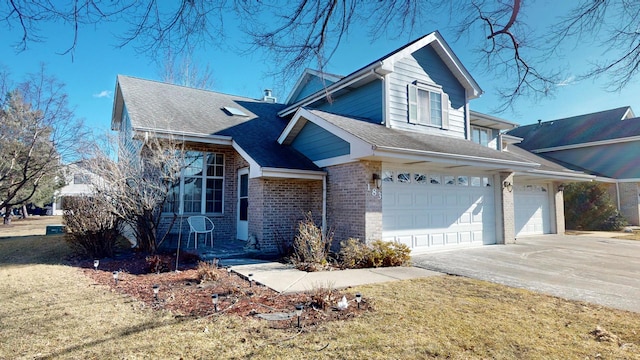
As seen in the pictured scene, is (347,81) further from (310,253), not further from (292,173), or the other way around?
(310,253)

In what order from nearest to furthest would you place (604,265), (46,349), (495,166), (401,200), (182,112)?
(46,349), (604,265), (401,200), (495,166), (182,112)

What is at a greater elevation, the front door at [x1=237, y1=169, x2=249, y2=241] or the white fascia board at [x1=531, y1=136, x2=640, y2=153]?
the white fascia board at [x1=531, y1=136, x2=640, y2=153]

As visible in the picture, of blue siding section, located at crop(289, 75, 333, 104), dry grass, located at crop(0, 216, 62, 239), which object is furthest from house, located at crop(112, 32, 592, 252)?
dry grass, located at crop(0, 216, 62, 239)

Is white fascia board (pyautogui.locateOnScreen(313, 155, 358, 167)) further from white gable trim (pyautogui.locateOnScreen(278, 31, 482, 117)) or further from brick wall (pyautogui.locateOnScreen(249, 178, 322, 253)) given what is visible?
white gable trim (pyautogui.locateOnScreen(278, 31, 482, 117))

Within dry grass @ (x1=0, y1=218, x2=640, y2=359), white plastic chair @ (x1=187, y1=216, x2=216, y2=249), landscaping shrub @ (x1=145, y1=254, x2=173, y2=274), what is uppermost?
white plastic chair @ (x1=187, y1=216, x2=216, y2=249)

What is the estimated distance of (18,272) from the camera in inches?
289

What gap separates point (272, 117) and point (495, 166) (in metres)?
9.40

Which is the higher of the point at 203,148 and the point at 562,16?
the point at 562,16

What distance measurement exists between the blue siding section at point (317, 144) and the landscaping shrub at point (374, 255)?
2.63 m

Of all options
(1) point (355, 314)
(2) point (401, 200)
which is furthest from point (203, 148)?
(1) point (355, 314)

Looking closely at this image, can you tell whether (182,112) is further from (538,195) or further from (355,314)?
(538,195)

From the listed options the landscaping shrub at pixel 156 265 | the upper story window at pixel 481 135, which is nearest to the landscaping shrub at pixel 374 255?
the landscaping shrub at pixel 156 265

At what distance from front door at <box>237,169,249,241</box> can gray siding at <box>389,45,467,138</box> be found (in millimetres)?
5233

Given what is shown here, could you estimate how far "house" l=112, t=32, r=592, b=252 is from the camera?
9.27 metres
